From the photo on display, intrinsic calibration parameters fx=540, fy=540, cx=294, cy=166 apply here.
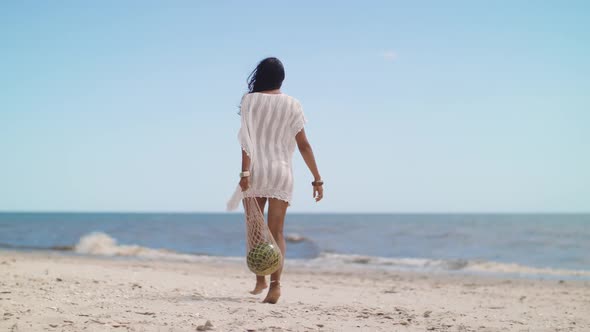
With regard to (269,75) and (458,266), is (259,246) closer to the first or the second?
(269,75)

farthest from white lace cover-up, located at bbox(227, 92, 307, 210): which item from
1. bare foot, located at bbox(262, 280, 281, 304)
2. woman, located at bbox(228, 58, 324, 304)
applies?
bare foot, located at bbox(262, 280, 281, 304)

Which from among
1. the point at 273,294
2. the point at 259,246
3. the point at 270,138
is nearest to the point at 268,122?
the point at 270,138

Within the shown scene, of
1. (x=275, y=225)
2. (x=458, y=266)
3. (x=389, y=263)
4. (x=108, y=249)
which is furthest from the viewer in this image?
(x=108, y=249)

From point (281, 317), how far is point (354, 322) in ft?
1.79

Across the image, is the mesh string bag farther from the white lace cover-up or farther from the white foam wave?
the white foam wave

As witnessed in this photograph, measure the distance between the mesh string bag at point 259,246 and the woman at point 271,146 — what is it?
0.13 metres

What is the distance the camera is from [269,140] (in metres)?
4.62

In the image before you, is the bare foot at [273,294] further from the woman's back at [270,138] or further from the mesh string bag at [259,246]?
the woman's back at [270,138]

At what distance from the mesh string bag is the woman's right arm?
1.91 feet

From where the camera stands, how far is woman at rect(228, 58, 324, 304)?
450 centimetres

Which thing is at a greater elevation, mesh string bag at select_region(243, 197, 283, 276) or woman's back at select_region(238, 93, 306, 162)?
woman's back at select_region(238, 93, 306, 162)

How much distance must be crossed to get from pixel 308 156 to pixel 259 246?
0.92 metres

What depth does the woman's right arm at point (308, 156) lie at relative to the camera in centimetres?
471

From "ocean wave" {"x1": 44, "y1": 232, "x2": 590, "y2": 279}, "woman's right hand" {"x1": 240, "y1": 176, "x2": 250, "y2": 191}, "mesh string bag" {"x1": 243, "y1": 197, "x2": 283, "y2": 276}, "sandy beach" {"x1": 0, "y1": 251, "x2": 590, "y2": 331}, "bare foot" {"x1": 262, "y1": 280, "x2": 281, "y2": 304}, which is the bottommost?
"ocean wave" {"x1": 44, "y1": 232, "x2": 590, "y2": 279}
